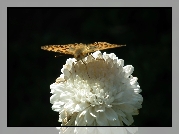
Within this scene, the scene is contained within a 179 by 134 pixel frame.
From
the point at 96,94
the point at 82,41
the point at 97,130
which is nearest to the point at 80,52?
the point at 96,94

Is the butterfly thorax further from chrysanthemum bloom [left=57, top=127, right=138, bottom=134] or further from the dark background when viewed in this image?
the dark background

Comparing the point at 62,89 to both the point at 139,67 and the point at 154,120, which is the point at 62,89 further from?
the point at 139,67

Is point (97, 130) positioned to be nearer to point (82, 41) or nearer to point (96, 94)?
point (96, 94)

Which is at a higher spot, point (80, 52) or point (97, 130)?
point (80, 52)

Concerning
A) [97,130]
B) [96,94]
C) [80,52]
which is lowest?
[97,130]

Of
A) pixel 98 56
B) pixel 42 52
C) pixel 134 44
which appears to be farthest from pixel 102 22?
pixel 98 56
